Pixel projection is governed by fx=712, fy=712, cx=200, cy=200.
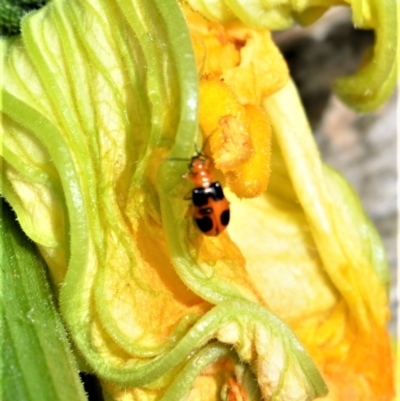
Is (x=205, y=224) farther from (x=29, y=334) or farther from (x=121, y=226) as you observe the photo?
(x=29, y=334)

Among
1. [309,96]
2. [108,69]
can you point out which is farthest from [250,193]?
[309,96]

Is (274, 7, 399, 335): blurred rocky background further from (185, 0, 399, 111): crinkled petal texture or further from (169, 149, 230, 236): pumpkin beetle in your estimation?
(169, 149, 230, 236): pumpkin beetle

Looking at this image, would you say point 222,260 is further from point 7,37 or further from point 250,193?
point 7,37

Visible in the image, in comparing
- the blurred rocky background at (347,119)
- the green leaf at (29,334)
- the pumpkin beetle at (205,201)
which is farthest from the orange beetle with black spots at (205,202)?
the blurred rocky background at (347,119)

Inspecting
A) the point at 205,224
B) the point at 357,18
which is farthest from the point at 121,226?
the point at 357,18

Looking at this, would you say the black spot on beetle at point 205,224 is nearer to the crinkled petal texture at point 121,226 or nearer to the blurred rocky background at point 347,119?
the crinkled petal texture at point 121,226

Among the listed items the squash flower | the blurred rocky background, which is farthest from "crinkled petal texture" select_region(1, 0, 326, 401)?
the blurred rocky background
